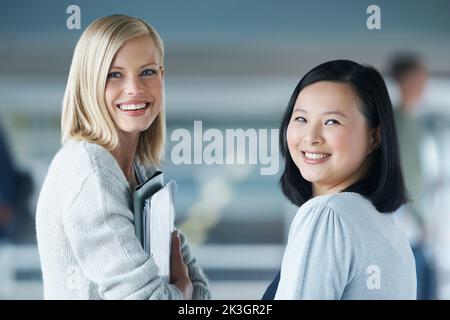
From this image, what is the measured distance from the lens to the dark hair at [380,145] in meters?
1.93

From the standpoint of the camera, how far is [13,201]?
2.13 m

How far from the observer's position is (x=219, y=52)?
6.95 ft

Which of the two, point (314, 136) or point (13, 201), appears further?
point (13, 201)

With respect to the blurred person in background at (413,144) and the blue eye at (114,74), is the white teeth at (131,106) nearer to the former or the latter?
the blue eye at (114,74)

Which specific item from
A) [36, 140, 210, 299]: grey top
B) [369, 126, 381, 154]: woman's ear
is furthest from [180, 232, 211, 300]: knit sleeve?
[369, 126, 381, 154]: woman's ear

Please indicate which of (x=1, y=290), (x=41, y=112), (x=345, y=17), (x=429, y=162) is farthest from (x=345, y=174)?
(x=1, y=290)

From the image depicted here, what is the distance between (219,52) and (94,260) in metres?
0.74

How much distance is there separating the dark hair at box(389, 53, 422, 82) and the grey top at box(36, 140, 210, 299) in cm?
87

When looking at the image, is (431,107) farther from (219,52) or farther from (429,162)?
(219,52)

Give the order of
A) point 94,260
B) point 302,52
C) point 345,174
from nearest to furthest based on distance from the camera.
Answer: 1. point 94,260
2. point 345,174
3. point 302,52

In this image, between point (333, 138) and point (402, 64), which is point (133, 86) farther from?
point (402, 64)

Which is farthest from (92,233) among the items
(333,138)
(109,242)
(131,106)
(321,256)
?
(333,138)

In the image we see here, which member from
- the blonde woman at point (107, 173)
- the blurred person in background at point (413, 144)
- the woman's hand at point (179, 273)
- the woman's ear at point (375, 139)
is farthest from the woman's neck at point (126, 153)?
the blurred person in background at point (413, 144)

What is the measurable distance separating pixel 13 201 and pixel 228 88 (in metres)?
0.75
